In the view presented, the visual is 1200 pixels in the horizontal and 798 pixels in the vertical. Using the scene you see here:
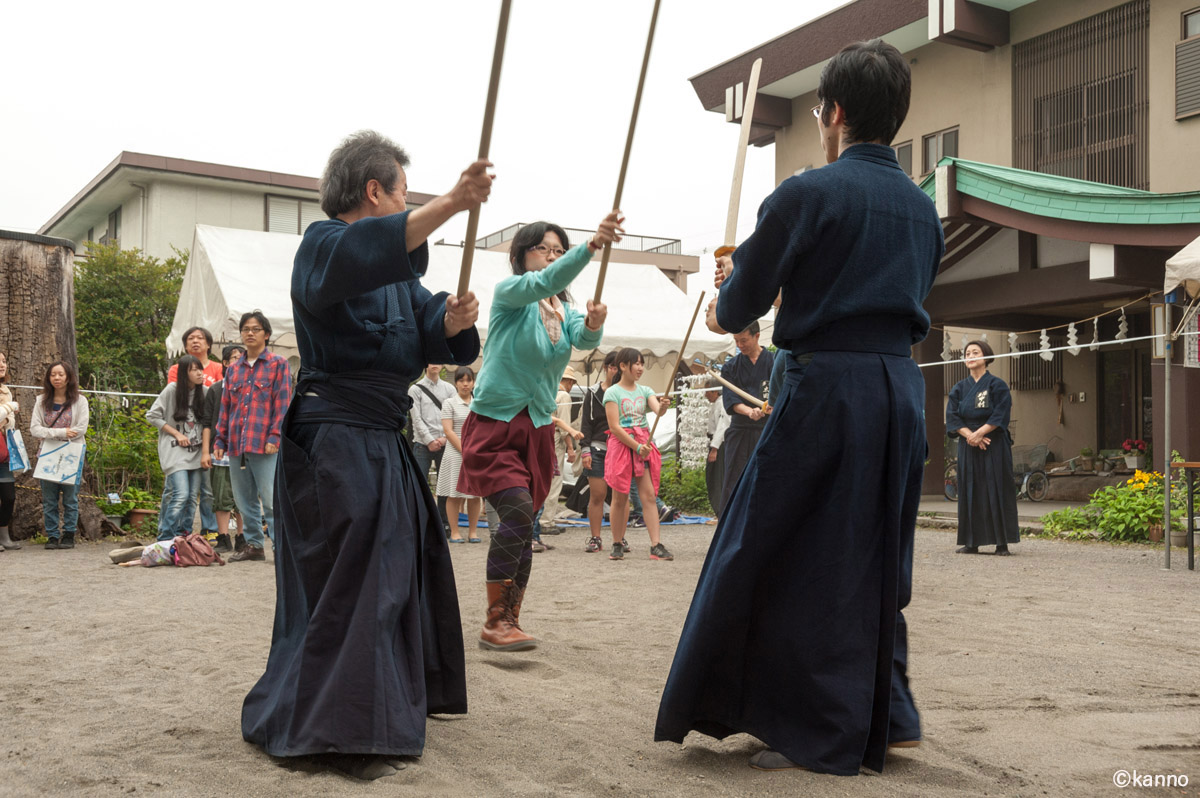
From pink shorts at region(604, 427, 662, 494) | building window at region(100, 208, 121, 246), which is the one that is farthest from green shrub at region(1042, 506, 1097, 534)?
building window at region(100, 208, 121, 246)

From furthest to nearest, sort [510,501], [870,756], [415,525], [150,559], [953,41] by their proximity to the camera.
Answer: [953,41] < [150,559] < [510,501] < [415,525] < [870,756]

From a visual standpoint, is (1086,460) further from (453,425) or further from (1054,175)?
(453,425)

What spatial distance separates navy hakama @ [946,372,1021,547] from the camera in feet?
30.5

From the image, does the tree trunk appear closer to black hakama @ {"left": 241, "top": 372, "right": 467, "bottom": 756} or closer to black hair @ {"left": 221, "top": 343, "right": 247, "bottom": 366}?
black hair @ {"left": 221, "top": 343, "right": 247, "bottom": 366}

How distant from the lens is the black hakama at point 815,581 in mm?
2658

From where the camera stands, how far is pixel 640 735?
122 inches

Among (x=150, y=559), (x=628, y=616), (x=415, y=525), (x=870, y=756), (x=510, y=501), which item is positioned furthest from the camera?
(x=150, y=559)

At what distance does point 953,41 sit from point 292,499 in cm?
1474

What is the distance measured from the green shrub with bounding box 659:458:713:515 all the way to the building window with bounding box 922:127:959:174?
6.53m

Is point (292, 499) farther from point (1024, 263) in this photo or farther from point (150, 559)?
point (1024, 263)

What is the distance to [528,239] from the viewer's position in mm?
4562

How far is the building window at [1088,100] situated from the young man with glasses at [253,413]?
11.3m

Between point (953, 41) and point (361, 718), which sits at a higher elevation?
point (953, 41)

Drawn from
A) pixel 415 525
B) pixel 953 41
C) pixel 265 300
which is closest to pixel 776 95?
pixel 953 41
